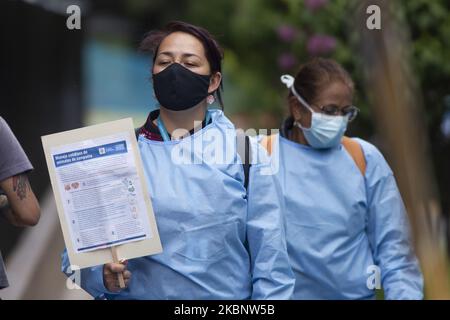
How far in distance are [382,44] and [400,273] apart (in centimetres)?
162

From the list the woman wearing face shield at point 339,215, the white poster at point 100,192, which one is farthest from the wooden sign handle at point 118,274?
the woman wearing face shield at point 339,215

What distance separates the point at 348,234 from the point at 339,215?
9 centimetres

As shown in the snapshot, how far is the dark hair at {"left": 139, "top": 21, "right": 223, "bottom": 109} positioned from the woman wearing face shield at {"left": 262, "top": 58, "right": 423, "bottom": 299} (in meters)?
0.67

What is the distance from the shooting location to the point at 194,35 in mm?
3922

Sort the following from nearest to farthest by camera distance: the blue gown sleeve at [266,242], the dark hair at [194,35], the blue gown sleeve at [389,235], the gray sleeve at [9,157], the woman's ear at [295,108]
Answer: the gray sleeve at [9,157] < the blue gown sleeve at [266,242] < the dark hair at [194,35] < the blue gown sleeve at [389,235] < the woman's ear at [295,108]

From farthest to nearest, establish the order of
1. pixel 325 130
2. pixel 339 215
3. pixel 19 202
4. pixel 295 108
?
pixel 295 108 < pixel 325 130 < pixel 339 215 < pixel 19 202

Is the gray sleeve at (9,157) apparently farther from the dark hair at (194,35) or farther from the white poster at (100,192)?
the dark hair at (194,35)

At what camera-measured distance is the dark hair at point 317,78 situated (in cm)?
468

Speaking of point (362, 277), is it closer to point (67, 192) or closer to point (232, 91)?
point (67, 192)

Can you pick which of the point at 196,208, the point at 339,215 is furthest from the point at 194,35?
the point at 339,215

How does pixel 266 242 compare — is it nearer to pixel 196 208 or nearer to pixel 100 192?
pixel 196 208

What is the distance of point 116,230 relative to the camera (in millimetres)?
3736

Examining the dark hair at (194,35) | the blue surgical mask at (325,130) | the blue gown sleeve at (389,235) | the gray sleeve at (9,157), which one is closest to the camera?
the gray sleeve at (9,157)

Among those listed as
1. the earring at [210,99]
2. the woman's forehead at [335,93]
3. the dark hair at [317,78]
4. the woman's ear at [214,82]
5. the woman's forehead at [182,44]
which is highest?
the woman's forehead at [182,44]
